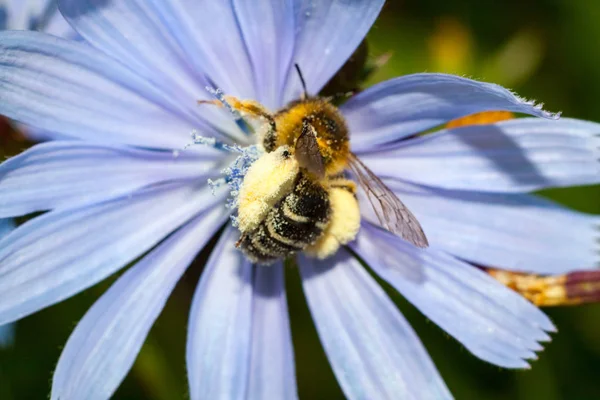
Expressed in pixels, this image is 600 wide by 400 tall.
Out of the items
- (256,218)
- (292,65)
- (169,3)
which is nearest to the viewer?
(256,218)

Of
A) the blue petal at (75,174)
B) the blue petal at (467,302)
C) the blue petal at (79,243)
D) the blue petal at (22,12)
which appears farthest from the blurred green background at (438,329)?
the blue petal at (22,12)

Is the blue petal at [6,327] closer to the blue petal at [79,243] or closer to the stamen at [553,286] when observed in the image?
the blue petal at [79,243]

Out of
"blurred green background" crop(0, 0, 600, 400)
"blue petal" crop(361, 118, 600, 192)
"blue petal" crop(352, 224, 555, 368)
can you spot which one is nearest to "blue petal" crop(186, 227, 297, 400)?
"blurred green background" crop(0, 0, 600, 400)

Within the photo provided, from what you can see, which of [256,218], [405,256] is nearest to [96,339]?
[256,218]

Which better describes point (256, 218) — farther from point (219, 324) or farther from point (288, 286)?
point (288, 286)

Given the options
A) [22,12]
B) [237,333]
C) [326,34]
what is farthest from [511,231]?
[22,12]

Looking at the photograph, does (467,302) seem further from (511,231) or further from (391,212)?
(391,212)
